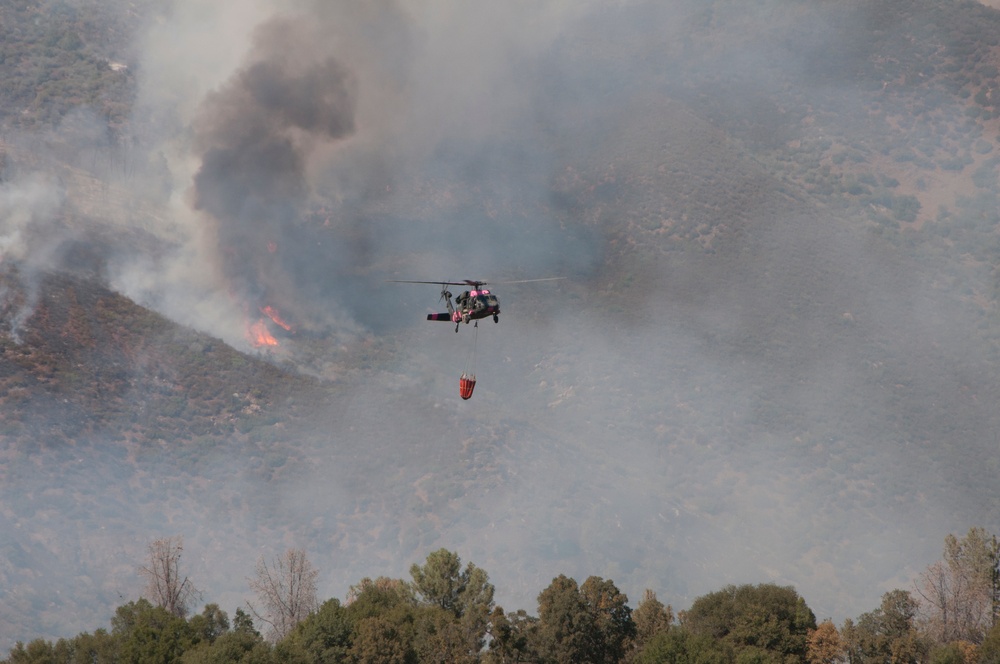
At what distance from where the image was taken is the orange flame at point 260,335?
395 ft

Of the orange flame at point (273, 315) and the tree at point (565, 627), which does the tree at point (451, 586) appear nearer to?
the tree at point (565, 627)

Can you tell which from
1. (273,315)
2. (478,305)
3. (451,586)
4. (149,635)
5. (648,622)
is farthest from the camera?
(273,315)

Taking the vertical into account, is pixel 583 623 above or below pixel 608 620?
below

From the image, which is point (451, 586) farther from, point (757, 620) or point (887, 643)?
point (887, 643)

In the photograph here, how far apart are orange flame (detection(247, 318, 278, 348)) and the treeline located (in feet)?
126

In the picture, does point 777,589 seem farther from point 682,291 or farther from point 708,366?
point 682,291

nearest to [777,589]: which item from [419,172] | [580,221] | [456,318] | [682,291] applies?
[456,318]

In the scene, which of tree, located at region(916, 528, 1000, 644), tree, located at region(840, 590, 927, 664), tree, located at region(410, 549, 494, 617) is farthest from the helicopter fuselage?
tree, located at region(916, 528, 1000, 644)

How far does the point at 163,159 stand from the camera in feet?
438

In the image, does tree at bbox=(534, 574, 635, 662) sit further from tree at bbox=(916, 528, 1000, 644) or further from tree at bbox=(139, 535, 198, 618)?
tree at bbox=(139, 535, 198, 618)

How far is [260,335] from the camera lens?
120875 millimetres

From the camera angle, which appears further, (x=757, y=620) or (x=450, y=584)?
(x=450, y=584)

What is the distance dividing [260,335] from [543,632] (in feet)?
183

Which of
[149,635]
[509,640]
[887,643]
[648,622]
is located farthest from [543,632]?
[149,635]
